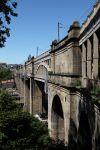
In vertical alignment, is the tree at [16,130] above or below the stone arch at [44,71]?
below

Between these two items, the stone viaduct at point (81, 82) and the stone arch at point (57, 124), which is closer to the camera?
the stone viaduct at point (81, 82)

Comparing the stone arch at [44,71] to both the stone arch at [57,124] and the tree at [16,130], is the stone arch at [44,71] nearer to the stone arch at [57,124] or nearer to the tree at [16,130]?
the stone arch at [57,124]

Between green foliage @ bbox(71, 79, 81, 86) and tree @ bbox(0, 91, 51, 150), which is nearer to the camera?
tree @ bbox(0, 91, 51, 150)

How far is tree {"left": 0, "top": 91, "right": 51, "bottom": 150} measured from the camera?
920 inches

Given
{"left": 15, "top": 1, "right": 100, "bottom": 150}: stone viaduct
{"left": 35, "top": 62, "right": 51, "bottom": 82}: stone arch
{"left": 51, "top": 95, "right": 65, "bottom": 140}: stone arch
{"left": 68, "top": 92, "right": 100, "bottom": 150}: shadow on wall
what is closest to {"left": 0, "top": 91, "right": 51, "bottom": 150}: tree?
{"left": 68, "top": 92, "right": 100, "bottom": 150}: shadow on wall

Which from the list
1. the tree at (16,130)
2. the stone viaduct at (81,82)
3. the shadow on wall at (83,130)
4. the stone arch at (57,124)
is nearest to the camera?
the stone viaduct at (81,82)

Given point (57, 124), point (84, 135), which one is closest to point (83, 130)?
point (84, 135)

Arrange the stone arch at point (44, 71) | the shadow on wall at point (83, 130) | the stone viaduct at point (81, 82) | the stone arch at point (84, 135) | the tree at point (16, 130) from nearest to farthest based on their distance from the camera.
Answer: the stone viaduct at point (81, 82), the shadow on wall at point (83, 130), the tree at point (16, 130), the stone arch at point (84, 135), the stone arch at point (44, 71)

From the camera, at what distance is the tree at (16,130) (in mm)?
23372

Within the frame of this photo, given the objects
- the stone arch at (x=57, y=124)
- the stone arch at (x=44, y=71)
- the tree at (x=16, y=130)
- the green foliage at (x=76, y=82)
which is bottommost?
the stone arch at (x=57, y=124)

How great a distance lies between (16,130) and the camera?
24000mm

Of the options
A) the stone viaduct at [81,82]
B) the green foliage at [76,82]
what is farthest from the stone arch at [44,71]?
the green foliage at [76,82]

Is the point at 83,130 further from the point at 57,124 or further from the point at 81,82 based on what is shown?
the point at 57,124

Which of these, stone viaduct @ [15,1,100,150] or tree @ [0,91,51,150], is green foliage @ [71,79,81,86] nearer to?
stone viaduct @ [15,1,100,150]
